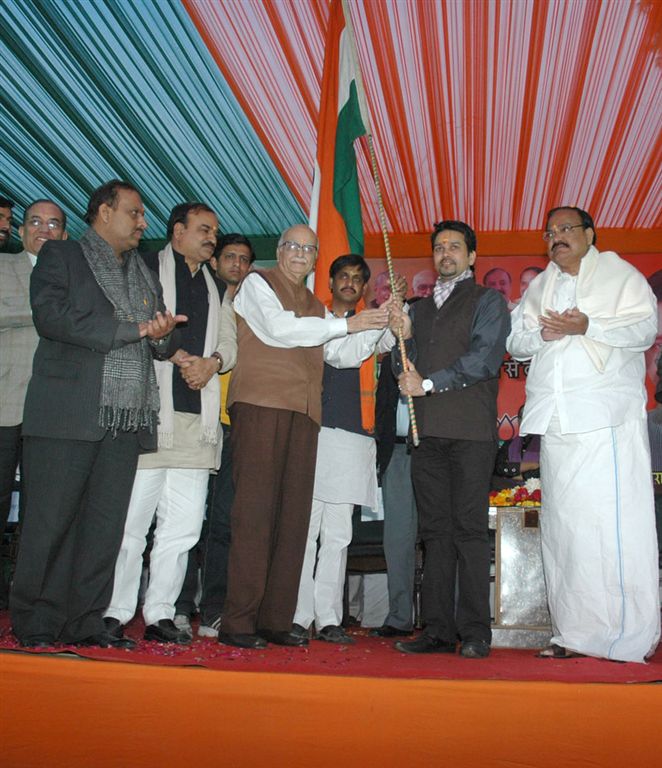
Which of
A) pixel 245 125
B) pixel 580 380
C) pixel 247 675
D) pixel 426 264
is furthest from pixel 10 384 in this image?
pixel 426 264

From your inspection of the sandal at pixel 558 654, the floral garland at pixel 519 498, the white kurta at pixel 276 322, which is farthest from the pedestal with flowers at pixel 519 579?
the white kurta at pixel 276 322

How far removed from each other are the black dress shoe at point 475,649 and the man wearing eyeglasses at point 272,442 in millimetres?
664

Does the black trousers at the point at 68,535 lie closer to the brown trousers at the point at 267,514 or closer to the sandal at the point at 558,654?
the brown trousers at the point at 267,514

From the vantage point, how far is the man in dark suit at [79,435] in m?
3.10

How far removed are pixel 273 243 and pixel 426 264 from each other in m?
1.65

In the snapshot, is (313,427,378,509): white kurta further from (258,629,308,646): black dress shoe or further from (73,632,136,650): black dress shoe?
(73,632,136,650): black dress shoe

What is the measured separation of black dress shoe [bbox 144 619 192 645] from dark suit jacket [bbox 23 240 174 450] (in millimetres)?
821

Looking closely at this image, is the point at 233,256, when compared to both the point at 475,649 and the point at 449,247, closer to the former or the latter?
the point at 449,247

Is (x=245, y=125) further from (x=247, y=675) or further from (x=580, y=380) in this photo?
(x=247, y=675)

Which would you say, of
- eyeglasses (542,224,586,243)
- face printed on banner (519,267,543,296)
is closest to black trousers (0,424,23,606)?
eyeglasses (542,224,586,243)

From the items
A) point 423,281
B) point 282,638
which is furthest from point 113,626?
point 423,281

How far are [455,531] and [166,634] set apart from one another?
1.26 m

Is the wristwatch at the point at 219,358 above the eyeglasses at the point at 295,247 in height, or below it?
below

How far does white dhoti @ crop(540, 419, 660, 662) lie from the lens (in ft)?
11.5
